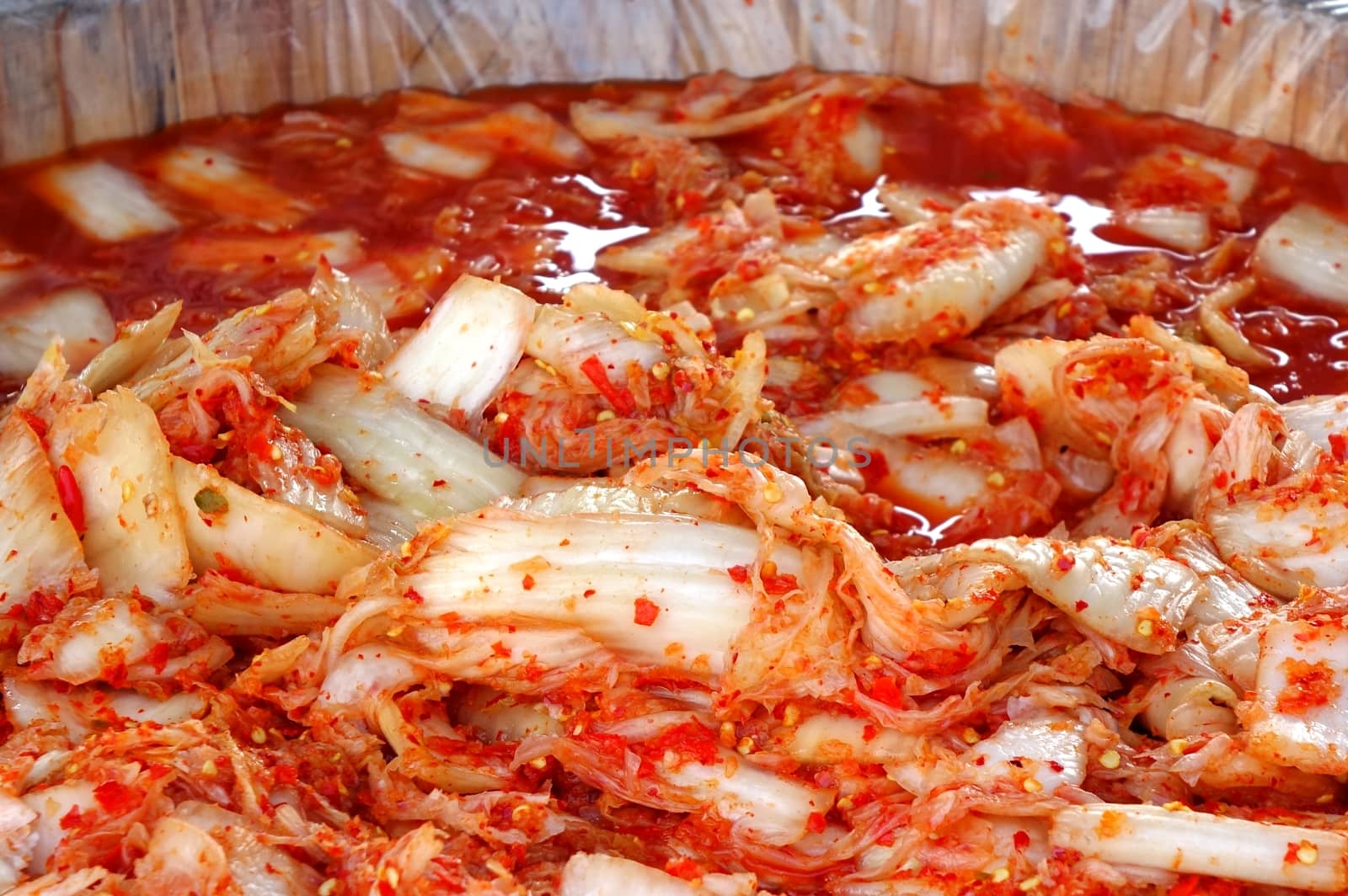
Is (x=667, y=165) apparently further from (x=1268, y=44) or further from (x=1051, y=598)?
(x=1051, y=598)

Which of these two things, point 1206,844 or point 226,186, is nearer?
point 1206,844

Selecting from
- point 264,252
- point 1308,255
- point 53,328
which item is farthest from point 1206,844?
point 53,328

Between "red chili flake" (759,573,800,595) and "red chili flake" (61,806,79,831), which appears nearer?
"red chili flake" (61,806,79,831)

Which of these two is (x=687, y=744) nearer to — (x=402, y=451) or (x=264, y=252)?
(x=402, y=451)

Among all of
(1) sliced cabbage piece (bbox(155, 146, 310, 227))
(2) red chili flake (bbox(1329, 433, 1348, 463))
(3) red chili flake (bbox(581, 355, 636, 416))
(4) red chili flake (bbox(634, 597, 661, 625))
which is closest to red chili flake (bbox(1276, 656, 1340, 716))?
(2) red chili flake (bbox(1329, 433, 1348, 463))

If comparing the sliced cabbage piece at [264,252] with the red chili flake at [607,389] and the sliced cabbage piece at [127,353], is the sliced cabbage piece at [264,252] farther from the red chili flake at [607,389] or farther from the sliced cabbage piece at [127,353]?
the red chili flake at [607,389]

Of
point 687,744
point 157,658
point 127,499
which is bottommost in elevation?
point 687,744

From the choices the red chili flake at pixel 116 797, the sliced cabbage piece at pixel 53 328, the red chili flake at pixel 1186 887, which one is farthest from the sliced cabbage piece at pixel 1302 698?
the sliced cabbage piece at pixel 53 328

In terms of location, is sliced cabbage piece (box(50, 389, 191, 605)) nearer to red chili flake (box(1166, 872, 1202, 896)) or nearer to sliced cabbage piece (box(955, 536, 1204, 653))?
sliced cabbage piece (box(955, 536, 1204, 653))
